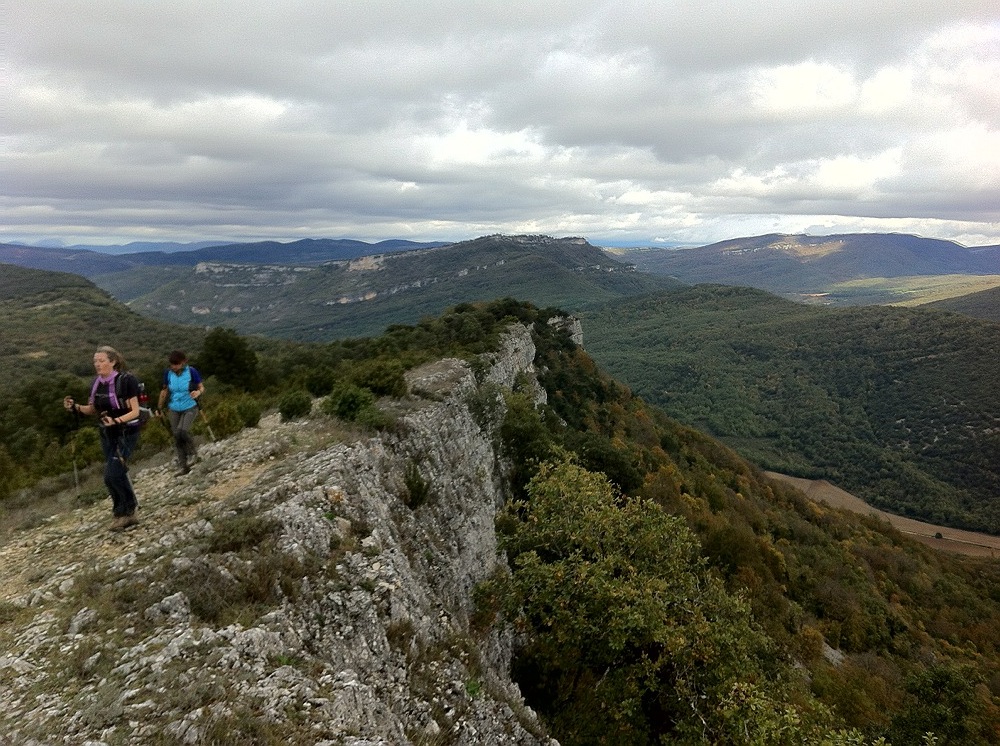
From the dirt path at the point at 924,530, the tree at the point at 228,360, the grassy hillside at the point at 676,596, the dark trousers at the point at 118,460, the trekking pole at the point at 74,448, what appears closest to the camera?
the dark trousers at the point at 118,460

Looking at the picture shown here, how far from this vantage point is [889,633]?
1544 inches

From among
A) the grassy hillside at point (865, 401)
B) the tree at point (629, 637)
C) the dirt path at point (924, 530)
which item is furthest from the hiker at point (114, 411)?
the grassy hillside at point (865, 401)

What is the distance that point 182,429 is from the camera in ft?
38.1

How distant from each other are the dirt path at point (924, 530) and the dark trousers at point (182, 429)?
9227 centimetres

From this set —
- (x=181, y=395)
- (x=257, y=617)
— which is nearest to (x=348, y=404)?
(x=181, y=395)

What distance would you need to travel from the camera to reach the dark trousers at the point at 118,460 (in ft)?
29.0

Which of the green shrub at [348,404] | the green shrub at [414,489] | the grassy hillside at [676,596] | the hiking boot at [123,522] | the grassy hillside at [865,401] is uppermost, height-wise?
the green shrub at [348,404]

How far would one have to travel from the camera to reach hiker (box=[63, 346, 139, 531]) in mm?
8680

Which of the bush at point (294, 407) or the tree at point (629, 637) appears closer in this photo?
the tree at point (629, 637)

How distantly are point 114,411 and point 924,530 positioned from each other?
13752 centimetres

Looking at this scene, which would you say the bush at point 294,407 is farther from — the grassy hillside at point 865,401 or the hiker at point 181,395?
the grassy hillside at point 865,401

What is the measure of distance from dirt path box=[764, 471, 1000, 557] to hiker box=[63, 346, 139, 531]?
309 feet

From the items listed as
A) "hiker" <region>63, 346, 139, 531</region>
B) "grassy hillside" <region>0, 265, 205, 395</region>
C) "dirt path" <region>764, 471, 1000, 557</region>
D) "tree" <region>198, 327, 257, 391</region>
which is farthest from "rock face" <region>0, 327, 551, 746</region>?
"dirt path" <region>764, 471, 1000, 557</region>

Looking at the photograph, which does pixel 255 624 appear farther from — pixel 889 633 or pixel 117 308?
pixel 117 308
